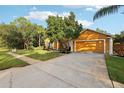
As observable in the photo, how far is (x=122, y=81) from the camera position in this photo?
968cm

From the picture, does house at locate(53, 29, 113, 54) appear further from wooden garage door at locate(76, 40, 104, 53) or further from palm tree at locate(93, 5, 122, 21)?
palm tree at locate(93, 5, 122, 21)

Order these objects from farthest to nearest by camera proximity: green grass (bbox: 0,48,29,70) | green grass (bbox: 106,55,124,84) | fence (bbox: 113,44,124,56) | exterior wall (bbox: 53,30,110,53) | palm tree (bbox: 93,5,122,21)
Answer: exterior wall (bbox: 53,30,110,53), fence (bbox: 113,44,124,56), green grass (bbox: 0,48,29,70), palm tree (bbox: 93,5,122,21), green grass (bbox: 106,55,124,84)

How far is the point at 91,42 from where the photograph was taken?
26453 millimetres

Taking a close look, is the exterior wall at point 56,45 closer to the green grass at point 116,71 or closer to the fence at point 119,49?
the fence at point 119,49

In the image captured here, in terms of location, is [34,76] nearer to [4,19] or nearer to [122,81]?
[122,81]

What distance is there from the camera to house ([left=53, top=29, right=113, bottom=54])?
25594 millimetres

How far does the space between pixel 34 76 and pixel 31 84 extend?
4.71ft

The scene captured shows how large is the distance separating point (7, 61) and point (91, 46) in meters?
12.2

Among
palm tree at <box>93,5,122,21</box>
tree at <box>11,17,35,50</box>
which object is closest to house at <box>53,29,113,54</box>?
tree at <box>11,17,35,50</box>

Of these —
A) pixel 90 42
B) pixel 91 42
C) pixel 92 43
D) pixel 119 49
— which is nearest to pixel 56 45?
pixel 90 42

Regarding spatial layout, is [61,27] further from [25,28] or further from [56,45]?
[25,28]

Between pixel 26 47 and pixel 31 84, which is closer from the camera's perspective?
pixel 31 84

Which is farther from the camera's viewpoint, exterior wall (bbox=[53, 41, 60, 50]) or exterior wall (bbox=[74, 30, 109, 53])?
exterior wall (bbox=[53, 41, 60, 50])
